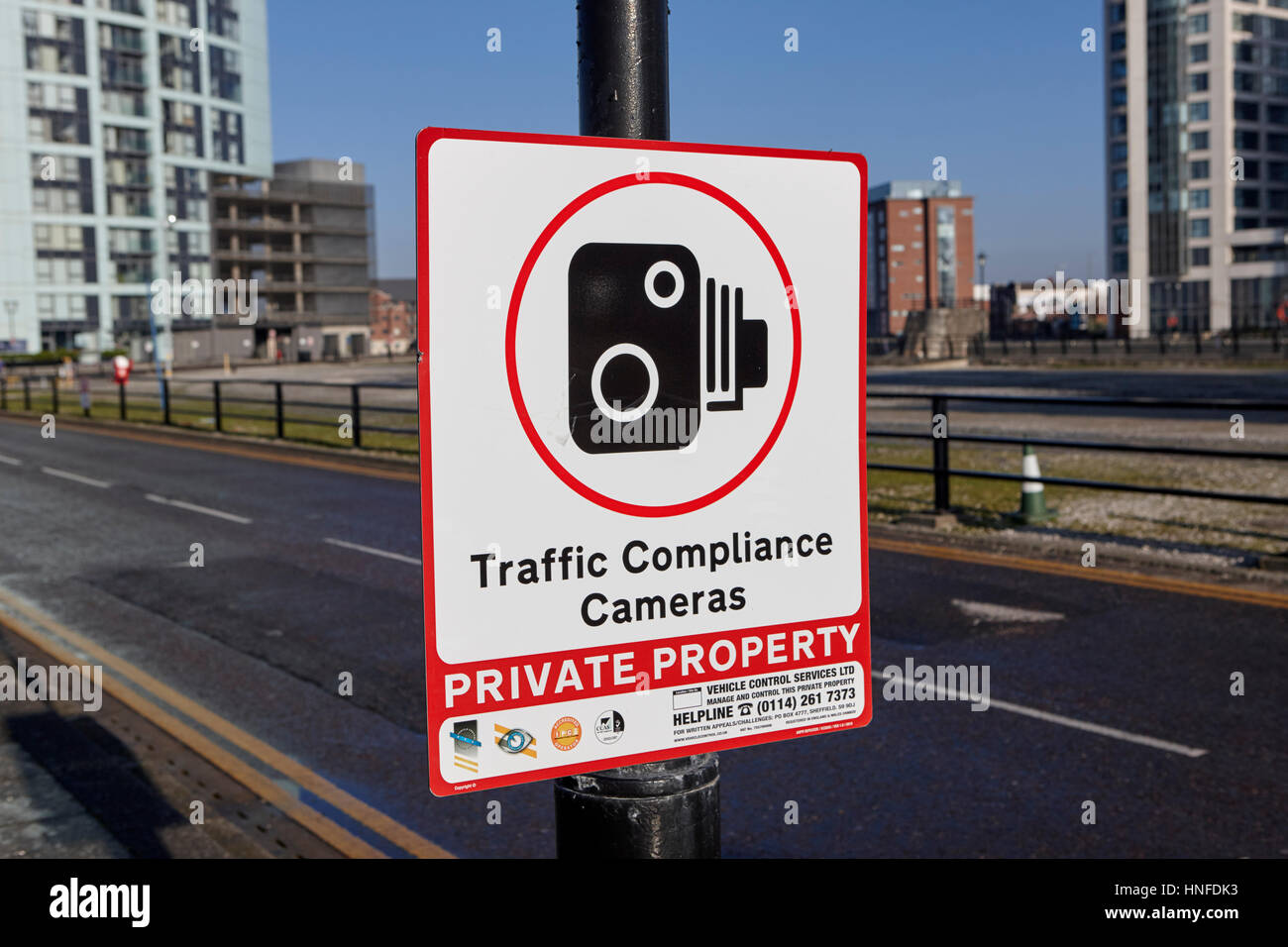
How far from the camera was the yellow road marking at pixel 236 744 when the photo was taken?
5.46 metres

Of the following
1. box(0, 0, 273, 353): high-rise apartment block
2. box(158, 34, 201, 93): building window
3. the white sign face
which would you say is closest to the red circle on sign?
the white sign face

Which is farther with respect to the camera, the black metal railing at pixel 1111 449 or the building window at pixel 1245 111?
the building window at pixel 1245 111

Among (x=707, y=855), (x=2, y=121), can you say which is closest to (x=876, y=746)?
(x=707, y=855)

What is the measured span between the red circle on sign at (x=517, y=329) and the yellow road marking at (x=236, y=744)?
12.2ft

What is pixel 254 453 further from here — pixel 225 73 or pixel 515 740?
pixel 225 73

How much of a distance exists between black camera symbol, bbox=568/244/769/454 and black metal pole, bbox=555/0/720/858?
0.65ft

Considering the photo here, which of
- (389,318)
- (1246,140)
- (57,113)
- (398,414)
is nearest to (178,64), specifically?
(57,113)

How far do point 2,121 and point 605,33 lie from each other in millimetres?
104621

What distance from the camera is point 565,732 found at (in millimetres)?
1821

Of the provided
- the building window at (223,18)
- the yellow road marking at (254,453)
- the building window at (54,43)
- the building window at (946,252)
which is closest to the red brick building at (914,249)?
the building window at (946,252)

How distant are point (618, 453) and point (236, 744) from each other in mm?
5496

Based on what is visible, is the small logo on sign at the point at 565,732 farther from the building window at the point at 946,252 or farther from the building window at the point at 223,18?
the building window at the point at 946,252
